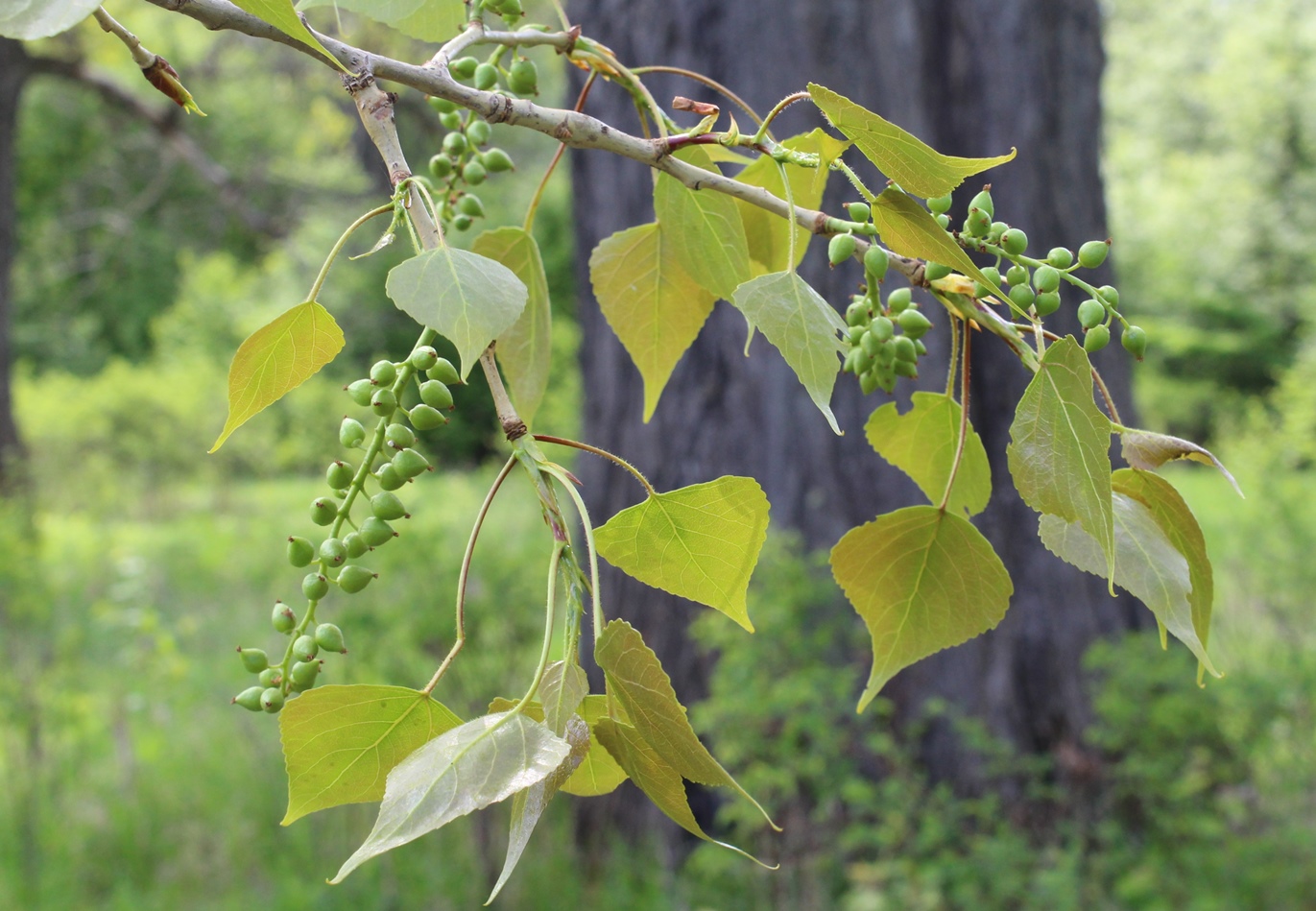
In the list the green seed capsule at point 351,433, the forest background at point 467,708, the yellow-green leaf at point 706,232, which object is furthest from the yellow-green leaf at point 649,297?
the forest background at point 467,708

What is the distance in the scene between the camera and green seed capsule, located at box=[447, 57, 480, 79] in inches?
14.6

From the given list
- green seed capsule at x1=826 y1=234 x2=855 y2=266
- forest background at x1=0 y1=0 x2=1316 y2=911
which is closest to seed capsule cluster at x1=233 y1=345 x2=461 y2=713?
green seed capsule at x1=826 y1=234 x2=855 y2=266

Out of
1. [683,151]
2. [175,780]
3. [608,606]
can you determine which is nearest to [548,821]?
[608,606]

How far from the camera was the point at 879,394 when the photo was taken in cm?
159

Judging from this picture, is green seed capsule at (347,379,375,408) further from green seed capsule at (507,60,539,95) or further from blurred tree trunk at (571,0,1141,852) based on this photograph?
blurred tree trunk at (571,0,1141,852)

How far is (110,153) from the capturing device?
813 cm

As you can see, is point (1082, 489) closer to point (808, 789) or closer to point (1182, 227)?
point (808, 789)

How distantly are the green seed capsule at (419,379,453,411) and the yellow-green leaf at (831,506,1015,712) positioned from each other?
14 cm

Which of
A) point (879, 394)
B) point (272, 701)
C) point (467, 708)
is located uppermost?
point (272, 701)

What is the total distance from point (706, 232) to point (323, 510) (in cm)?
17

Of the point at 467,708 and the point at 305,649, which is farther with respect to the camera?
the point at 467,708

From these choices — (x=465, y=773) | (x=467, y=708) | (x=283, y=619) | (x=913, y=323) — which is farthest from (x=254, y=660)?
(x=467, y=708)

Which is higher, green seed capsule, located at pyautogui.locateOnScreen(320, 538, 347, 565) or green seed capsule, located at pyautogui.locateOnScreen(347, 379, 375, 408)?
green seed capsule, located at pyautogui.locateOnScreen(347, 379, 375, 408)

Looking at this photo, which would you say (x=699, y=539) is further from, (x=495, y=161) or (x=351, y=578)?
(x=495, y=161)
